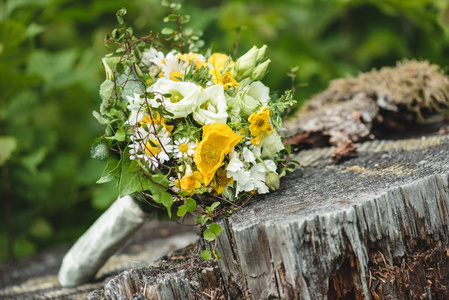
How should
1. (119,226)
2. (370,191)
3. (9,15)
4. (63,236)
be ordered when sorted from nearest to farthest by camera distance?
(370,191)
(119,226)
(9,15)
(63,236)

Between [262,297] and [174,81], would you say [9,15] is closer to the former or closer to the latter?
[174,81]

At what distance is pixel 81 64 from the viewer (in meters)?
3.59

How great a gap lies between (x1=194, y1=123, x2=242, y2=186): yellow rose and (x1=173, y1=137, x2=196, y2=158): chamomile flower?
0.12 ft

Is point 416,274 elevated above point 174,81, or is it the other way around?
point 174,81

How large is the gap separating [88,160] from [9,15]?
4.19ft

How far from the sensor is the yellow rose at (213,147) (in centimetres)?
123

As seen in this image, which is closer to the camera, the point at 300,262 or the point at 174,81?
the point at 300,262

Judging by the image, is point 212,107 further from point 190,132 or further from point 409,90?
point 409,90

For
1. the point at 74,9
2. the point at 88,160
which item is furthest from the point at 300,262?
the point at 74,9

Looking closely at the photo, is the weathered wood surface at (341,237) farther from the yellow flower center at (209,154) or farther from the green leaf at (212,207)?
the yellow flower center at (209,154)

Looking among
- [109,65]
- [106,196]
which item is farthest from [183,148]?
[106,196]

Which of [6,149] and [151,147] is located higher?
[6,149]

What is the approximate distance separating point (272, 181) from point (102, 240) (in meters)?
0.79

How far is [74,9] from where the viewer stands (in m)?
3.38
